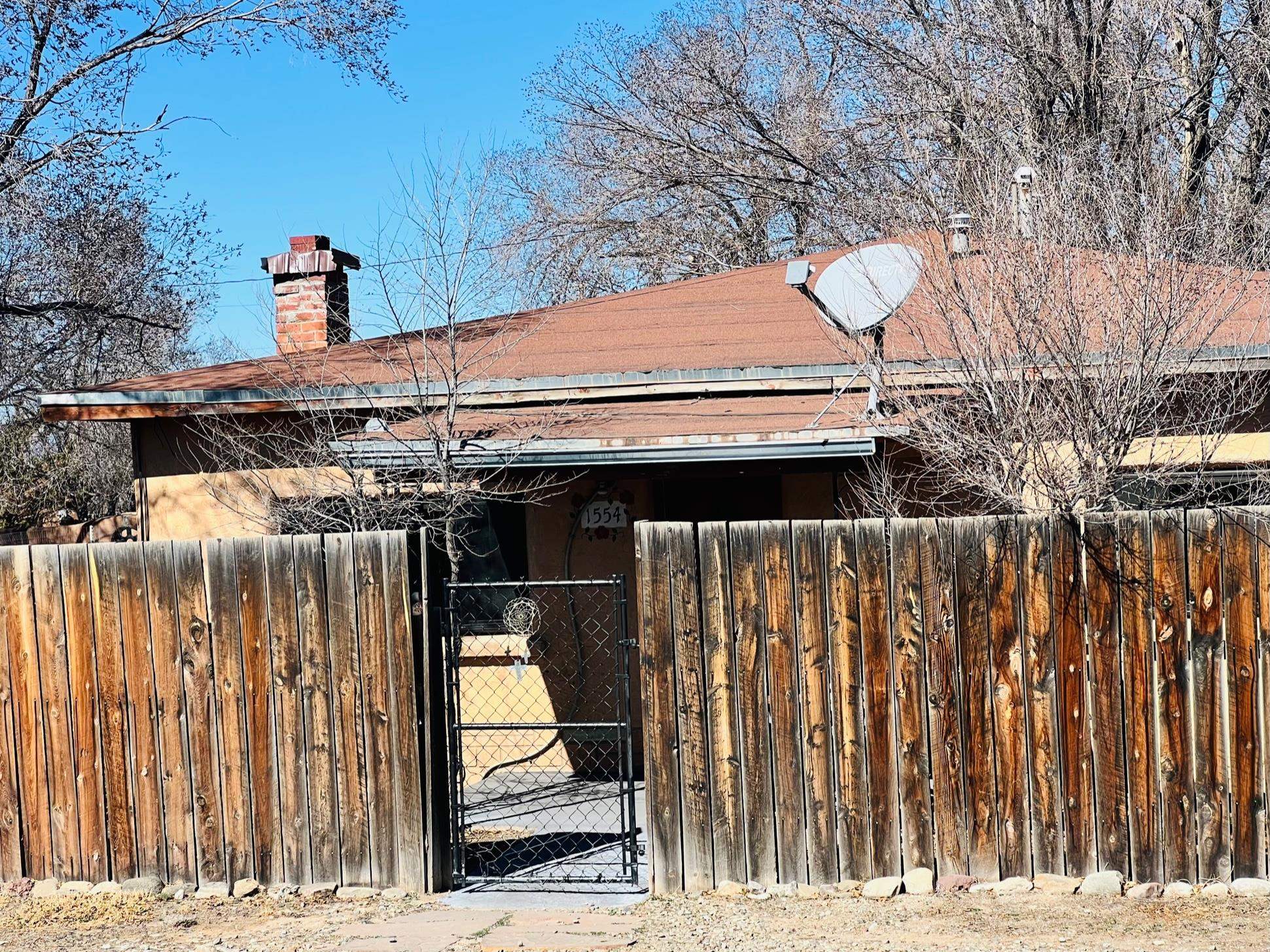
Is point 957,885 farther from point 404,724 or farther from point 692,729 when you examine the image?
point 404,724

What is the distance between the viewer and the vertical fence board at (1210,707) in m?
5.41

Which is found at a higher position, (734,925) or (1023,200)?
(1023,200)

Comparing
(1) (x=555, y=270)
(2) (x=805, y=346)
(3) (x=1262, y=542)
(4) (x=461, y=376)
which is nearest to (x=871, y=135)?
(1) (x=555, y=270)

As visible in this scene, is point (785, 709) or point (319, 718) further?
point (319, 718)

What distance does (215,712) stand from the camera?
5902 mm

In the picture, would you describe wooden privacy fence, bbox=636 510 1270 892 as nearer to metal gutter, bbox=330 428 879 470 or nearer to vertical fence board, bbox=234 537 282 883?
vertical fence board, bbox=234 537 282 883

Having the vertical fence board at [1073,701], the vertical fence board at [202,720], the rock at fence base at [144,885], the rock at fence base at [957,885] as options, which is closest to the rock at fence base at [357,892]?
the vertical fence board at [202,720]

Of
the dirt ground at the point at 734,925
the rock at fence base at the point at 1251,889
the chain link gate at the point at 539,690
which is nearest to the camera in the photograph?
the dirt ground at the point at 734,925

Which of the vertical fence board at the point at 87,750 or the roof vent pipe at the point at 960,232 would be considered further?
the roof vent pipe at the point at 960,232

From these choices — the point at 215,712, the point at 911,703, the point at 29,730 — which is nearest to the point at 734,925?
the point at 911,703

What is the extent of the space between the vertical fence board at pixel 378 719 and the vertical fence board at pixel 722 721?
1478 mm

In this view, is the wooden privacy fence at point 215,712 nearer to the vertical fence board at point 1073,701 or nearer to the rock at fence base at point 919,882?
the rock at fence base at point 919,882

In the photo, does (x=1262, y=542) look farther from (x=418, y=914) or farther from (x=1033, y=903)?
(x=418, y=914)

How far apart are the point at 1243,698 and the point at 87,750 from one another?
5.27 m
